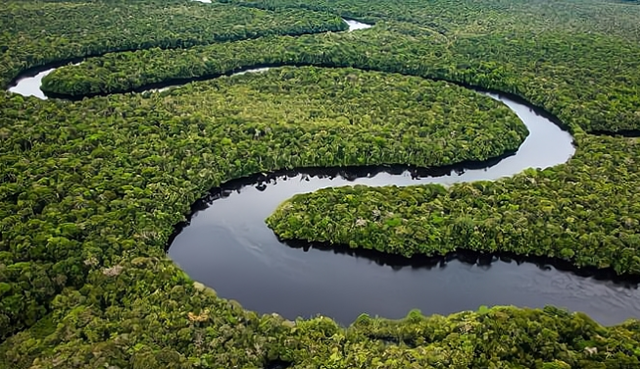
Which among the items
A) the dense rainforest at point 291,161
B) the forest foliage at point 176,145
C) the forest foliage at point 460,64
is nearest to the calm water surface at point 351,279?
the dense rainforest at point 291,161

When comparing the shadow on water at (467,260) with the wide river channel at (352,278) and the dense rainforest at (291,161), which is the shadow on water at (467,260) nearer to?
the wide river channel at (352,278)

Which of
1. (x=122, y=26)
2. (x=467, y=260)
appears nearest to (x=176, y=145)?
(x=467, y=260)

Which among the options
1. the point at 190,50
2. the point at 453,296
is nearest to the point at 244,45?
the point at 190,50

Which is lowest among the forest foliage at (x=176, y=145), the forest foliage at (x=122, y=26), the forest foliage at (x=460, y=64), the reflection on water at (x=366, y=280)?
the reflection on water at (x=366, y=280)

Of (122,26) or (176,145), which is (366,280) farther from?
(122,26)

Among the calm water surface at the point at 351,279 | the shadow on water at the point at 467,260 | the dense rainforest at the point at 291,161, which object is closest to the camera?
the dense rainforest at the point at 291,161

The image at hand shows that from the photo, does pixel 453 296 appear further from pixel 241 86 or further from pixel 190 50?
pixel 190 50

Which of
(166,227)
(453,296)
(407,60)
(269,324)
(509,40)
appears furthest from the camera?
(509,40)
